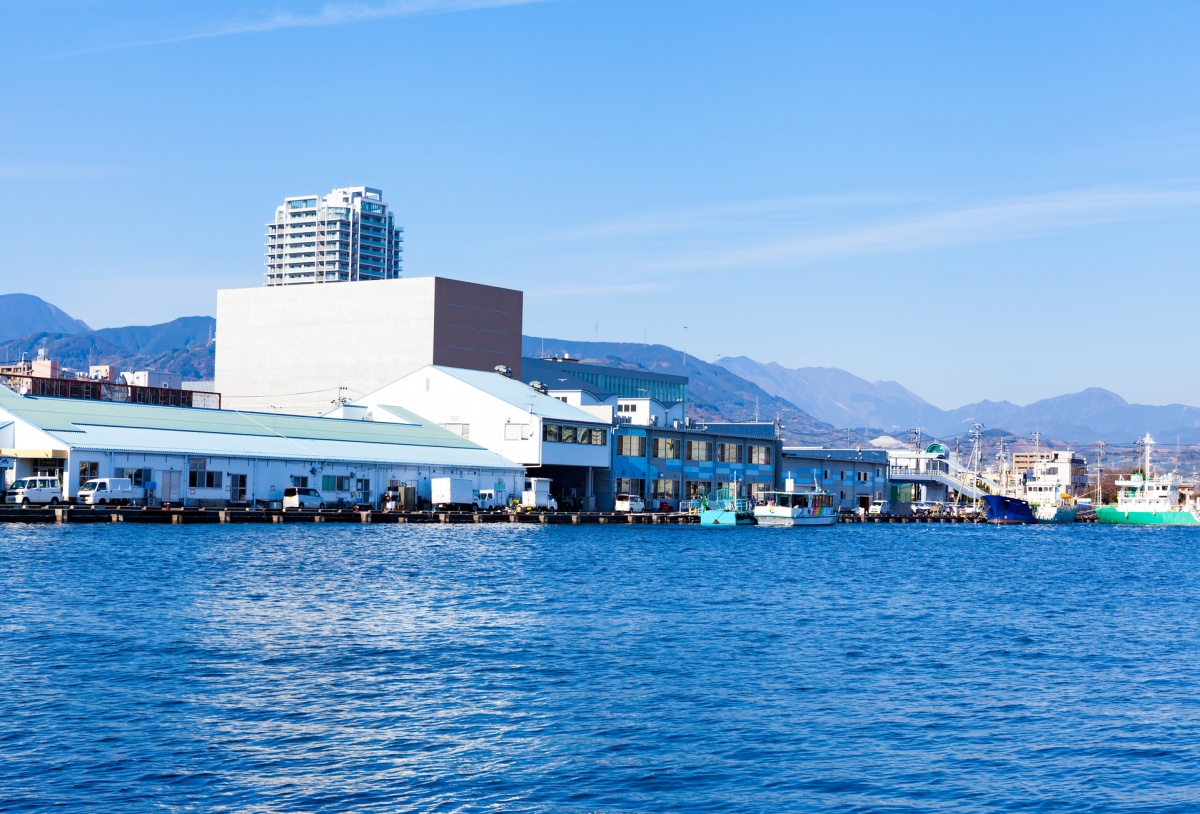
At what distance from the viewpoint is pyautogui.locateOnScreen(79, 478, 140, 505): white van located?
85688mm

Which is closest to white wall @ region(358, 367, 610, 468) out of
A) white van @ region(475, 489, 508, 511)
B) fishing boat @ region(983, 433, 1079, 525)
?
white van @ region(475, 489, 508, 511)

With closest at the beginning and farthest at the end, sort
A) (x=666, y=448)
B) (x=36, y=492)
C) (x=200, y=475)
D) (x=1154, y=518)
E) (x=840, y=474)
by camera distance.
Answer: (x=36, y=492), (x=200, y=475), (x=666, y=448), (x=840, y=474), (x=1154, y=518)

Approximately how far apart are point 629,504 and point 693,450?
1857cm

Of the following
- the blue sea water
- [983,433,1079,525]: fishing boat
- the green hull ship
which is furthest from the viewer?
the green hull ship

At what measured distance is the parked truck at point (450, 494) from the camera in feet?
355

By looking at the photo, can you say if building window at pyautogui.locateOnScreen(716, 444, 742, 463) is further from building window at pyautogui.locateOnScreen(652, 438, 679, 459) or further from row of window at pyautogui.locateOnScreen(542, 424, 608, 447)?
row of window at pyautogui.locateOnScreen(542, 424, 608, 447)

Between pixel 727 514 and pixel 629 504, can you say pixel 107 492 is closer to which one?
pixel 629 504

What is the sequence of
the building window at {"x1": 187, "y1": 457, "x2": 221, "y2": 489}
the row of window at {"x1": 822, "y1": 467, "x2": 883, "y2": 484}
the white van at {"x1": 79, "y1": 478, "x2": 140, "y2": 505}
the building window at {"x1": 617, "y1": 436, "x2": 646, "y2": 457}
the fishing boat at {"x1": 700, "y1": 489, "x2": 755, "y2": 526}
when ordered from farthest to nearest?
the row of window at {"x1": 822, "y1": 467, "x2": 883, "y2": 484}, the building window at {"x1": 617, "y1": 436, "x2": 646, "y2": 457}, the fishing boat at {"x1": 700, "y1": 489, "x2": 755, "y2": 526}, the building window at {"x1": 187, "y1": 457, "x2": 221, "y2": 489}, the white van at {"x1": 79, "y1": 478, "x2": 140, "y2": 505}

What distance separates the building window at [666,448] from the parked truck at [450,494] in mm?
30965

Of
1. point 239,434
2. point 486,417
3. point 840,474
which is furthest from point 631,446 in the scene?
point 840,474

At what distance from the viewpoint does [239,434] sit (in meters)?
101

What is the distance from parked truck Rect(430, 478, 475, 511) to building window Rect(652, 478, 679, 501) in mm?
30771

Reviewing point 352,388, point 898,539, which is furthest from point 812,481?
point 352,388

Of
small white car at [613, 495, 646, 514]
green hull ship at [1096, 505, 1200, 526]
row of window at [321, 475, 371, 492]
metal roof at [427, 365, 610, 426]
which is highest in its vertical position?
metal roof at [427, 365, 610, 426]
